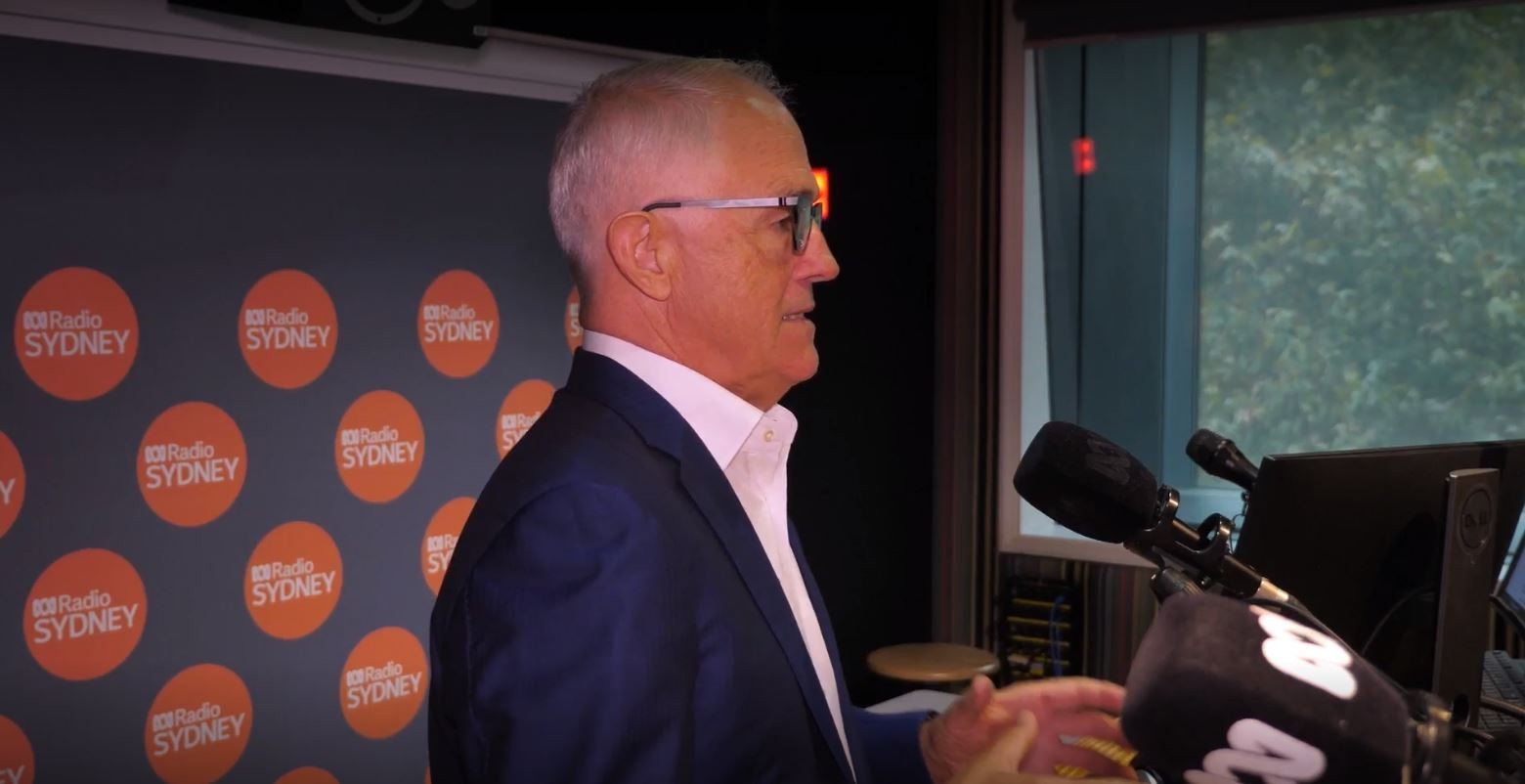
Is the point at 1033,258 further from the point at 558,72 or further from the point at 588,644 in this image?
the point at 588,644

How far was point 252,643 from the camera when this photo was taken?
2.42 metres

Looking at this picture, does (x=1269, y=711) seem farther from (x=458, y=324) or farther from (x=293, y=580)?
(x=458, y=324)

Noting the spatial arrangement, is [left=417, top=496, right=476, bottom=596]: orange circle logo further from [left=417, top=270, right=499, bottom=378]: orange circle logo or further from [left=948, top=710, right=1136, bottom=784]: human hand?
[left=948, top=710, right=1136, bottom=784]: human hand

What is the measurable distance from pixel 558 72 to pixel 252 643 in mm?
1416

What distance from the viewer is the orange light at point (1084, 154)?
3977 mm

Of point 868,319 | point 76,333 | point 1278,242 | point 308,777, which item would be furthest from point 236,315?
point 1278,242

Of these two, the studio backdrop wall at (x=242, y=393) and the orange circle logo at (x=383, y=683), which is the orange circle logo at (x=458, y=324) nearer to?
the studio backdrop wall at (x=242, y=393)

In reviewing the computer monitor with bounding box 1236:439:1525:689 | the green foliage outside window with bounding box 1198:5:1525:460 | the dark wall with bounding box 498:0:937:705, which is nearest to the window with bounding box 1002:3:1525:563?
the green foliage outside window with bounding box 1198:5:1525:460

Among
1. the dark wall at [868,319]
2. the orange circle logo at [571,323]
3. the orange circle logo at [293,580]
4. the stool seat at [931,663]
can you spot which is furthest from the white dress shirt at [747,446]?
the dark wall at [868,319]

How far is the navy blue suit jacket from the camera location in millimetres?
962

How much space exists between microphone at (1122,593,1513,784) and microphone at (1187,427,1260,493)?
2.60 feet

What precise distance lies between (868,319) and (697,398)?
2.76 metres

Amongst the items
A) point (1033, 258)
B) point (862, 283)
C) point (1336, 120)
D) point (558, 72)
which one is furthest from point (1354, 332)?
point (558, 72)

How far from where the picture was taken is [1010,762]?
1149mm
